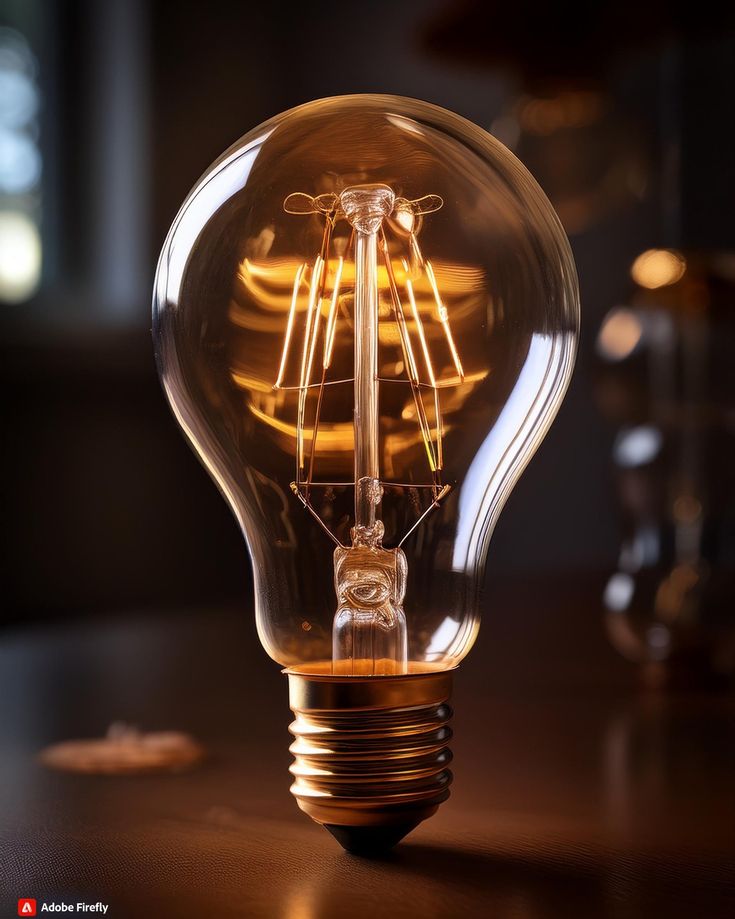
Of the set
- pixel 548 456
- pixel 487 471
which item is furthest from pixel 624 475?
pixel 548 456

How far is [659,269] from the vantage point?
1.24 meters

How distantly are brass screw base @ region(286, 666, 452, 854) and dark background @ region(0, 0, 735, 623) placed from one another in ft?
4.58

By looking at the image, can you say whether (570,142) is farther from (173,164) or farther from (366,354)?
(366,354)

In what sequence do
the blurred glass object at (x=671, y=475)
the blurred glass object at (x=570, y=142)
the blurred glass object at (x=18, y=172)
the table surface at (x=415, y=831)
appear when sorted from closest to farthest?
the table surface at (x=415, y=831), the blurred glass object at (x=671, y=475), the blurred glass object at (x=570, y=142), the blurred glass object at (x=18, y=172)

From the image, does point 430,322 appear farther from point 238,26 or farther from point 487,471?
point 238,26

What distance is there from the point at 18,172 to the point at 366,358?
1.63m

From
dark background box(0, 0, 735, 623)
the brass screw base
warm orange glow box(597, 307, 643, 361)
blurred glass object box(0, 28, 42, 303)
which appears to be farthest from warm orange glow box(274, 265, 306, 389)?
blurred glass object box(0, 28, 42, 303)

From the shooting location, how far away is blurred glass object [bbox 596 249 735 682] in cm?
115

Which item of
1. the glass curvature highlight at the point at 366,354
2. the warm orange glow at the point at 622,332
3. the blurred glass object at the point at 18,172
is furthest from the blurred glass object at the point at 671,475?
the blurred glass object at the point at 18,172

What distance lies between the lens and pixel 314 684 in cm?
56

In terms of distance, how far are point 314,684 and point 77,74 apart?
71.8 inches

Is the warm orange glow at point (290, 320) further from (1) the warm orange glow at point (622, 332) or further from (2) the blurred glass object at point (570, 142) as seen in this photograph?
(2) the blurred glass object at point (570, 142)

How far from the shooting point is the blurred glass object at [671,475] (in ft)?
3.77

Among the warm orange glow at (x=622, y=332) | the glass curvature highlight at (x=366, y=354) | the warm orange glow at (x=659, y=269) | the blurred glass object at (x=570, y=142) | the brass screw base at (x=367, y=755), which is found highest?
the blurred glass object at (x=570, y=142)
